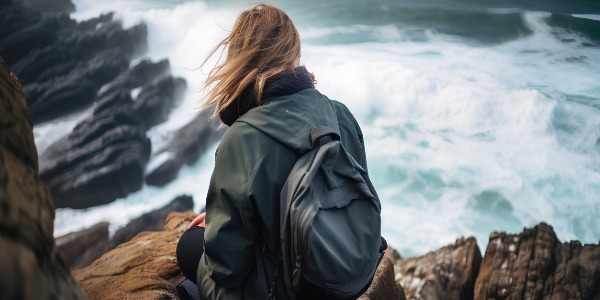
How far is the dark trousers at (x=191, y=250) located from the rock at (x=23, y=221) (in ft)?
3.99

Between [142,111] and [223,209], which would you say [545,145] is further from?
[142,111]

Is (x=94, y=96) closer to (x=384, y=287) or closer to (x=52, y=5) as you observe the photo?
(x=52, y=5)

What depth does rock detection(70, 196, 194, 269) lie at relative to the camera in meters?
8.45

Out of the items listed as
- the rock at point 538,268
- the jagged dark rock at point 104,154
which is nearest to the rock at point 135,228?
the jagged dark rock at point 104,154

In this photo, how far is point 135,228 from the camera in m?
9.73

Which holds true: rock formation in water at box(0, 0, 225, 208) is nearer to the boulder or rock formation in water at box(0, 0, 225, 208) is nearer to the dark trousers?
the boulder

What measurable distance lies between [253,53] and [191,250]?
1.14 meters

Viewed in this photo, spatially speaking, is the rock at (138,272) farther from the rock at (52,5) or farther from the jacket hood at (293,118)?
the rock at (52,5)

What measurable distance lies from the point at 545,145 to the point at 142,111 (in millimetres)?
13041

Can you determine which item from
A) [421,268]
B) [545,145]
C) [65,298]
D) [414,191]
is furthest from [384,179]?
[65,298]

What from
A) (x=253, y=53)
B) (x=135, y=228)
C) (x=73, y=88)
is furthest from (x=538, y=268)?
(x=73, y=88)

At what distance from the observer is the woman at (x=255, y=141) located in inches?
55.4

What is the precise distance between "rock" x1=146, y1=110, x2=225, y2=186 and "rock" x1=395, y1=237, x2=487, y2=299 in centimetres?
1037

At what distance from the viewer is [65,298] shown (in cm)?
71
